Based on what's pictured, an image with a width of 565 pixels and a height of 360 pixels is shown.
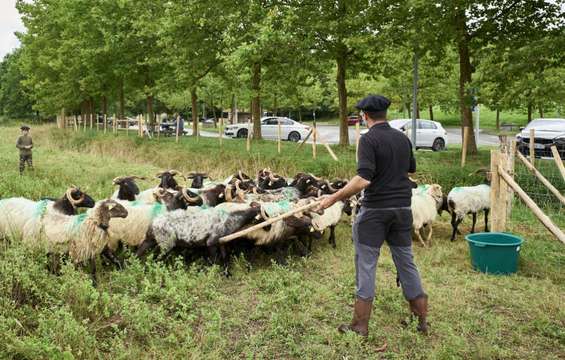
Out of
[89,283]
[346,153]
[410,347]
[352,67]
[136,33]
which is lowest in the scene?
[410,347]

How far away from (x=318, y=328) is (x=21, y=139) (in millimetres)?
12917

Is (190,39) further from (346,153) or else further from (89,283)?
(89,283)

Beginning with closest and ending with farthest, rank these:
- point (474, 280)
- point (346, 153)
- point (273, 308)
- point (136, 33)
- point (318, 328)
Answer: point (318, 328), point (273, 308), point (474, 280), point (346, 153), point (136, 33)

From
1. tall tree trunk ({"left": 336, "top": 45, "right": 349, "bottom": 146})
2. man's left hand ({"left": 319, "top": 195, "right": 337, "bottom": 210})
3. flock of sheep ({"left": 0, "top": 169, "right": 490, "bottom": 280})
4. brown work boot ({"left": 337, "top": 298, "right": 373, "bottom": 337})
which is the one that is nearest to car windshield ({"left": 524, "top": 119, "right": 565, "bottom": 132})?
tall tree trunk ({"left": 336, "top": 45, "right": 349, "bottom": 146})

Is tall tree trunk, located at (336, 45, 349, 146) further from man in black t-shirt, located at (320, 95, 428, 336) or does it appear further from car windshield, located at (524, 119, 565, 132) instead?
man in black t-shirt, located at (320, 95, 428, 336)

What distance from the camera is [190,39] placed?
746 inches

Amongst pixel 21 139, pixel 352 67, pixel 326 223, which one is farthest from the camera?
pixel 352 67

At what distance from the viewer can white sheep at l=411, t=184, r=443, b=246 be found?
8.58 metres

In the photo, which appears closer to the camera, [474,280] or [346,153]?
[474,280]

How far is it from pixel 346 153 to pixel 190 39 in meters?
7.41

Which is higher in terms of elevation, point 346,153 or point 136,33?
point 136,33

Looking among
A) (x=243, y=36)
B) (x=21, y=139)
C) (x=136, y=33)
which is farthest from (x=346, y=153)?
(x=136, y=33)

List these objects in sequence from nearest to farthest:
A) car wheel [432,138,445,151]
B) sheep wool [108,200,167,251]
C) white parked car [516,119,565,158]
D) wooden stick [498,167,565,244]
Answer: wooden stick [498,167,565,244] → sheep wool [108,200,167,251] → white parked car [516,119,565,158] → car wheel [432,138,445,151]

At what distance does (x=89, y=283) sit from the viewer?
544 cm
